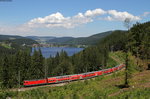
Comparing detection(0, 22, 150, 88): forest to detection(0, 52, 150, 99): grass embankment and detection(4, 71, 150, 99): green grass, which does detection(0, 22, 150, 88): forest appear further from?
detection(4, 71, 150, 99): green grass

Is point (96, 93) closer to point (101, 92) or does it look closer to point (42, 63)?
point (101, 92)

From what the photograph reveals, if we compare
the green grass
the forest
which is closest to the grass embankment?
the green grass

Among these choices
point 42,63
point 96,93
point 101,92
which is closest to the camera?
point 96,93

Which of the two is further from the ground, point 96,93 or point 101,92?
point 96,93

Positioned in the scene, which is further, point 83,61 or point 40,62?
point 83,61

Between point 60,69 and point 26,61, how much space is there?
2125 cm

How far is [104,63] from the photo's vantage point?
93.0 metres

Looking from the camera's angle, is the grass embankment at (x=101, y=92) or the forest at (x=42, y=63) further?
the forest at (x=42, y=63)

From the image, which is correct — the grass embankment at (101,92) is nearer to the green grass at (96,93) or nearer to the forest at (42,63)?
the green grass at (96,93)

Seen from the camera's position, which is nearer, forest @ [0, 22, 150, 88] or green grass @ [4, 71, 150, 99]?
green grass @ [4, 71, 150, 99]

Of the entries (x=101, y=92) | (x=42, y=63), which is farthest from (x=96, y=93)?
(x=42, y=63)

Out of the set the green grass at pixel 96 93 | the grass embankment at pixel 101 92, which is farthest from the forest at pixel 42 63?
the green grass at pixel 96 93

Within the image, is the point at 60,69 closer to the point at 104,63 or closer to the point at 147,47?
the point at 104,63

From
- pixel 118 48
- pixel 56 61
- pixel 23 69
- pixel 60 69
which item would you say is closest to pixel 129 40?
pixel 23 69
